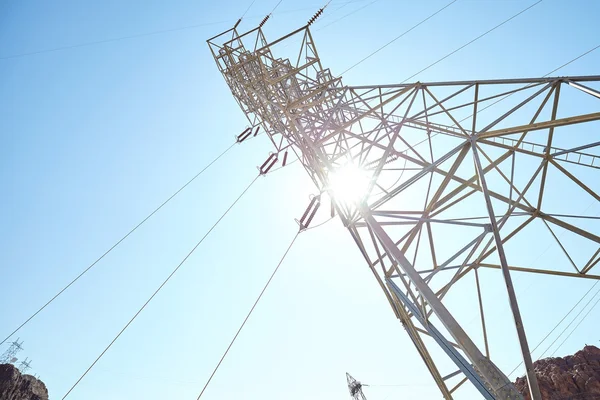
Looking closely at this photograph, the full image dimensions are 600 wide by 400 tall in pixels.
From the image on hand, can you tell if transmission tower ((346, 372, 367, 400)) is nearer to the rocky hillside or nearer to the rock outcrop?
the rocky hillside

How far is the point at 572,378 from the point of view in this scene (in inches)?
1110

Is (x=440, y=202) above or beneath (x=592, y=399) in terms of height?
beneath

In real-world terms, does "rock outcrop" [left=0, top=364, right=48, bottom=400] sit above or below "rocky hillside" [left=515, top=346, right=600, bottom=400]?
below

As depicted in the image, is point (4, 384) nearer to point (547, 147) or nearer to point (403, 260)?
point (403, 260)

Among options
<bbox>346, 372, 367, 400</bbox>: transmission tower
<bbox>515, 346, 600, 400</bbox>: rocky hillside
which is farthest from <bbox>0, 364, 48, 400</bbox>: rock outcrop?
<bbox>515, 346, 600, 400</bbox>: rocky hillside

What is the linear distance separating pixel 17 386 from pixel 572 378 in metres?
62.7

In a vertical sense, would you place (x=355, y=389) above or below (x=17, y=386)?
above

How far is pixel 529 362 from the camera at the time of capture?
3611mm

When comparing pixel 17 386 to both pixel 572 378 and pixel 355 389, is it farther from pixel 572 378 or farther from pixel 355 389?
pixel 572 378

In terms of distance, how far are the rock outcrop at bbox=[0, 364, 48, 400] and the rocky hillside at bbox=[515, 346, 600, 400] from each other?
55.9 metres

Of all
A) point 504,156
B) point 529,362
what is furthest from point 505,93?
point 529,362

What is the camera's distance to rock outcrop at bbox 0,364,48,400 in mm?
33969

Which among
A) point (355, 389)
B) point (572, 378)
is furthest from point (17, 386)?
point (572, 378)

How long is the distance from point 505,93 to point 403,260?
4.79 metres
